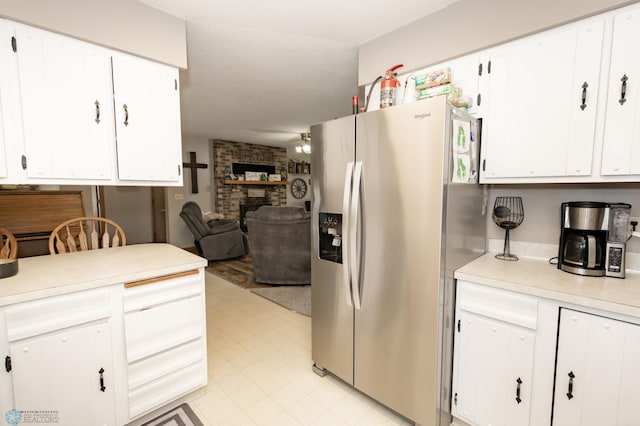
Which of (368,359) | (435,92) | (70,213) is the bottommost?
(368,359)

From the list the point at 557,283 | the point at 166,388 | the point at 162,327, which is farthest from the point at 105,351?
the point at 557,283

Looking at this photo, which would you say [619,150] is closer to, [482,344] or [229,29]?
[482,344]

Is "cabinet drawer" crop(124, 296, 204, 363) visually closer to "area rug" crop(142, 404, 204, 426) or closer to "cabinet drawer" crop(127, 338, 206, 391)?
"cabinet drawer" crop(127, 338, 206, 391)

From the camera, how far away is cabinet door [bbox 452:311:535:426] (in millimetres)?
1322

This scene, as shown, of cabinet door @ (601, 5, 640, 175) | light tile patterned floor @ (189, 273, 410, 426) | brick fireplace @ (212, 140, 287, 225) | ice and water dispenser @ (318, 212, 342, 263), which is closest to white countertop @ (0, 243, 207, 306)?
ice and water dispenser @ (318, 212, 342, 263)

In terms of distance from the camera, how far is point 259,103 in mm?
3791

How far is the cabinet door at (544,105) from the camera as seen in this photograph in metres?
1.39

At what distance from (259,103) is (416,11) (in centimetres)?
246

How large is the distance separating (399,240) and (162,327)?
4.68ft

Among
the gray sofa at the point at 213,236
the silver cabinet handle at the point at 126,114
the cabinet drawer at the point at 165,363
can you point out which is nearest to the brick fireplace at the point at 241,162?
the gray sofa at the point at 213,236

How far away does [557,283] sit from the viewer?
51.6 inches

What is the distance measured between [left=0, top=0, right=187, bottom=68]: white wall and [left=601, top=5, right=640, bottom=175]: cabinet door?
2464mm

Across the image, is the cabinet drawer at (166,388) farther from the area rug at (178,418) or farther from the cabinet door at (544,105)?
the cabinet door at (544,105)

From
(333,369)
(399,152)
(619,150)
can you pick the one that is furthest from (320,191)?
(619,150)
